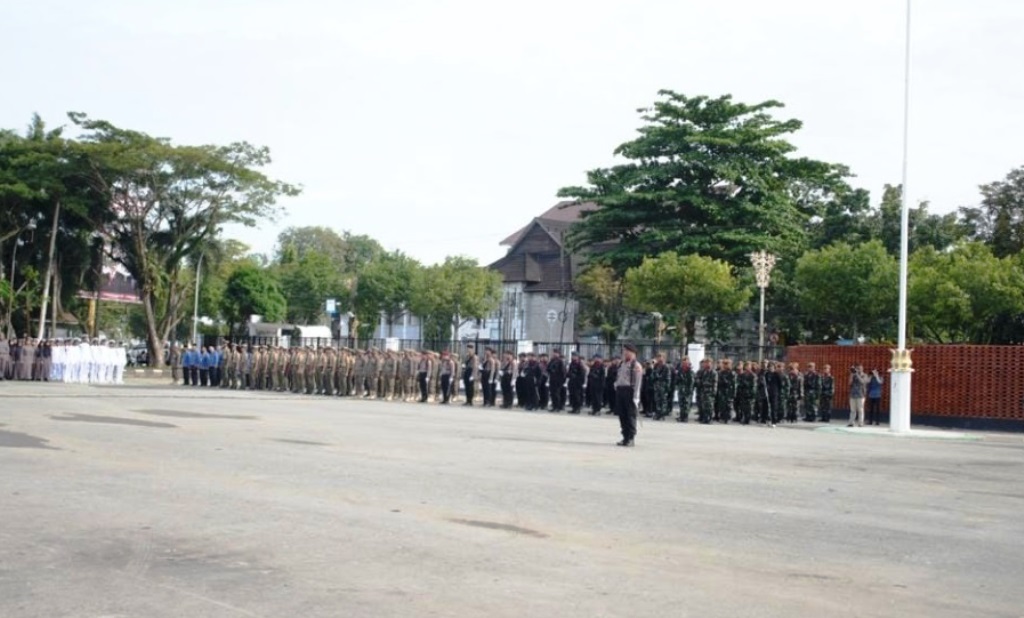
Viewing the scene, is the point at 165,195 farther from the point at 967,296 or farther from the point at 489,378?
the point at 967,296

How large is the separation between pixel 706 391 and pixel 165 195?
34.4m

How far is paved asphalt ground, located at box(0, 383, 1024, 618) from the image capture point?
26.1 ft

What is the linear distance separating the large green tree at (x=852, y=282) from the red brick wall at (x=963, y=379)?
32.9 ft

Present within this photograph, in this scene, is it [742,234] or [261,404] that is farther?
[742,234]

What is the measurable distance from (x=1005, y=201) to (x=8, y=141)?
155 ft

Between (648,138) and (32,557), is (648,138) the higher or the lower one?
the higher one

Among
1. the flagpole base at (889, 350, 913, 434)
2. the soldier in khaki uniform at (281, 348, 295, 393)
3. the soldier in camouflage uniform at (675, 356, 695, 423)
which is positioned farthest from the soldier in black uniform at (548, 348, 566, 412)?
the soldier in khaki uniform at (281, 348, 295, 393)

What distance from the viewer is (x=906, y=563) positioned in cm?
983

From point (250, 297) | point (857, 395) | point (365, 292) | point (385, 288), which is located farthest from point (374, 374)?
point (365, 292)

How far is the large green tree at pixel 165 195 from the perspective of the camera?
58.0 m

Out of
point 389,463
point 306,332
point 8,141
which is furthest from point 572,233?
point 389,463

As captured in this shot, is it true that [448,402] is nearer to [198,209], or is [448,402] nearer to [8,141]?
[198,209]

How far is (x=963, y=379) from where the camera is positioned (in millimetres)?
34938

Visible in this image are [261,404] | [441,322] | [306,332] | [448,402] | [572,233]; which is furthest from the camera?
[441,322]
